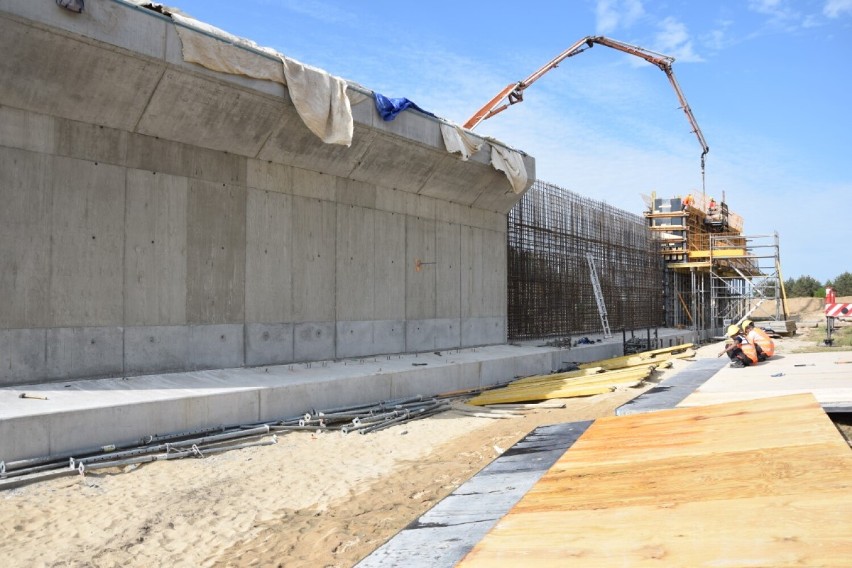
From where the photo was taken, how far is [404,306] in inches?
546

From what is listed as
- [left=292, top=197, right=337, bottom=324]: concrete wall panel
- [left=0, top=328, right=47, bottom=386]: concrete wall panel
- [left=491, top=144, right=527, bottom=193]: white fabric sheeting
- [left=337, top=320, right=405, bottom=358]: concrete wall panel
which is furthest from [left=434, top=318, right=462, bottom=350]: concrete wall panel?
[left=0, top=328, right=47, bottom=386]: concrete wall panel

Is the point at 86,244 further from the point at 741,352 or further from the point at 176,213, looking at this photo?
the point at 741,352

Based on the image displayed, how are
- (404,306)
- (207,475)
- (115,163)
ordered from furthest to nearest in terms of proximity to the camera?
(404,306) → (115,163) → (207,475)

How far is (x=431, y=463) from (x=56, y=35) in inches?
272

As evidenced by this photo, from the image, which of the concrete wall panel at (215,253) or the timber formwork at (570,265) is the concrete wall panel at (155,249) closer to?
the concrete wall panel at (215,253)

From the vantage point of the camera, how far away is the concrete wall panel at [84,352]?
830cm

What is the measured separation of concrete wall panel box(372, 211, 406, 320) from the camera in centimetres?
1323

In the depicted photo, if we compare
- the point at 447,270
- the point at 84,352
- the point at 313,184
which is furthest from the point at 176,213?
the point at 447,270

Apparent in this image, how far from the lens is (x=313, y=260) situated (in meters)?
11.9

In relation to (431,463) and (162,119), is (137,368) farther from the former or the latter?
(431,463)

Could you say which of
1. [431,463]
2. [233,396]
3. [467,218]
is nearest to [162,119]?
[233,396]

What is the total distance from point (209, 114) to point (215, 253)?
2176 mm

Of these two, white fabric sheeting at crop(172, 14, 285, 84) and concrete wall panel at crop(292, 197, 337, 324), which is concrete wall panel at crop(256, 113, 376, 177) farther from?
white fabric sheeting at crop(172, 14, 285, 84)

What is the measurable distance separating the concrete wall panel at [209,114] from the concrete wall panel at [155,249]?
0.73 m
